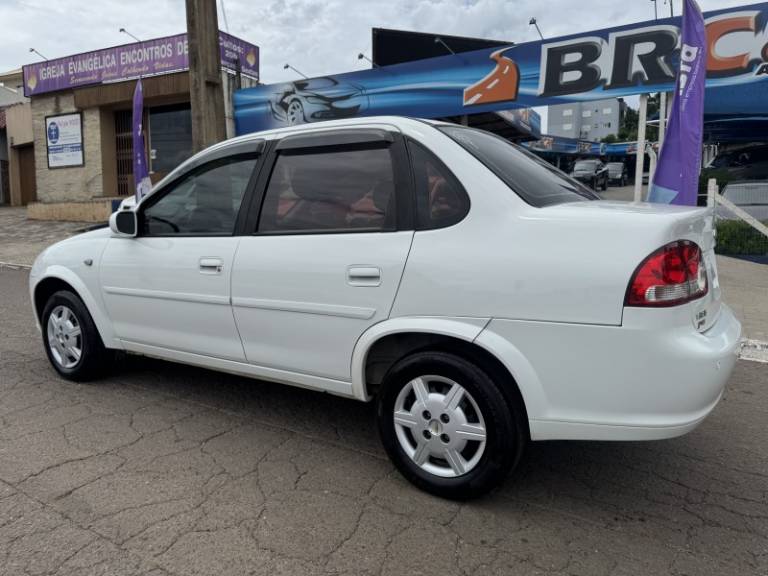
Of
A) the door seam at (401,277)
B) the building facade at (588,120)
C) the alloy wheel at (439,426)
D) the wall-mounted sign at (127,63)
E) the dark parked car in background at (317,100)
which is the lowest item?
the alloy wheel at (439,426)

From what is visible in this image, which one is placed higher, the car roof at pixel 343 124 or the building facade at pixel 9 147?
the building facade at pixel 9 147

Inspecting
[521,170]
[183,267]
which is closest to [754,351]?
[521,170]

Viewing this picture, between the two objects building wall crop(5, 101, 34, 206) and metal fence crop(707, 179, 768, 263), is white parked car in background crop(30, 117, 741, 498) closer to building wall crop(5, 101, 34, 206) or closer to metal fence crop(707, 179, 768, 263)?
metal fence crop(707, 179, 768, 263)

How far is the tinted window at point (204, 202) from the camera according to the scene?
11.5 feet

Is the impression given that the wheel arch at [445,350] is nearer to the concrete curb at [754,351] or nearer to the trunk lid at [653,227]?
the trunk lid at [653,227]

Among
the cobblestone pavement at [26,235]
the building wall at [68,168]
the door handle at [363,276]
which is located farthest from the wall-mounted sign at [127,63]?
the door handle at [363,276]

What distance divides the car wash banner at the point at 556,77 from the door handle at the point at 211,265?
29.4 ft

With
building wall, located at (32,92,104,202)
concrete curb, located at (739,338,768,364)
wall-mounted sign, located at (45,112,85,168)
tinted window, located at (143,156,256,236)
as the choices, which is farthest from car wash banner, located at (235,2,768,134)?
wall-mounted sign, located at (45,112,85,168)

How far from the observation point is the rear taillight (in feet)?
7.48

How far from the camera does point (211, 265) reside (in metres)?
3.43

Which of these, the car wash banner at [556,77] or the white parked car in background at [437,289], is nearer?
the white parked car in background at [437,289]

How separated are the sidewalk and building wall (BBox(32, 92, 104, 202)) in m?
1.49

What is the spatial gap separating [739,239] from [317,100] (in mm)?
9419

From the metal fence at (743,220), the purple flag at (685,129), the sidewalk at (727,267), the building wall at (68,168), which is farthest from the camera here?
the building wall at (68,168)
